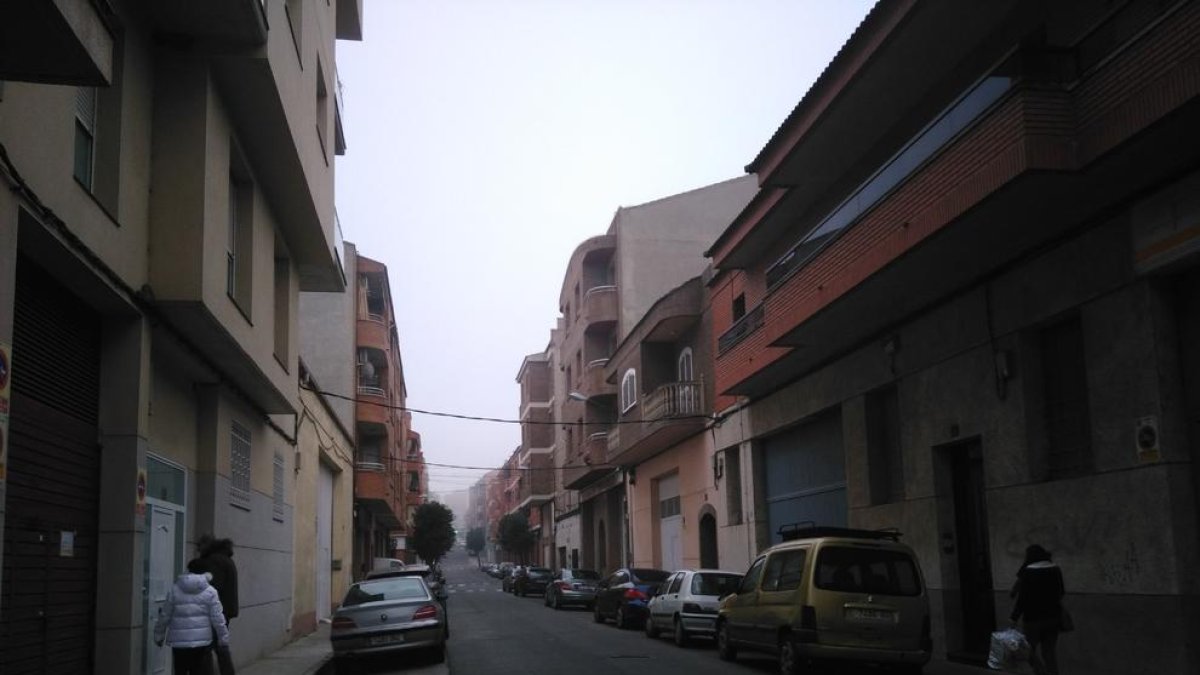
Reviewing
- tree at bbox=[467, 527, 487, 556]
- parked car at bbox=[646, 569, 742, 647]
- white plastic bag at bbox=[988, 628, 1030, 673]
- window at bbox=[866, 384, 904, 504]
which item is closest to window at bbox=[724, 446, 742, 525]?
parked car at bbox=[646, 569, 742, 647]

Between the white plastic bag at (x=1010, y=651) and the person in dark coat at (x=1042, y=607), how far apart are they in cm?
26

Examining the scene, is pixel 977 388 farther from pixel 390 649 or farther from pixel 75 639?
pixel 75 639

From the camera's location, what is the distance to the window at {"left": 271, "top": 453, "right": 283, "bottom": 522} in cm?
1873

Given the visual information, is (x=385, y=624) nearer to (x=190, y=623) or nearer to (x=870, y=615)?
(x=190, y=623)

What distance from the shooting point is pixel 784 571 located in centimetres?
1397

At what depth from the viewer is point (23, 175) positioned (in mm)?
7559

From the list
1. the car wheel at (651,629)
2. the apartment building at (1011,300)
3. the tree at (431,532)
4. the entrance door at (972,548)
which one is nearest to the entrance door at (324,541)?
the car wheel at (651,629)

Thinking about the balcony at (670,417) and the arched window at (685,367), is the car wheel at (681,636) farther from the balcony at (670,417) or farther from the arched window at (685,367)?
the arched window at (685,367)

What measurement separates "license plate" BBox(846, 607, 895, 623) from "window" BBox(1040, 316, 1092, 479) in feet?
9.63

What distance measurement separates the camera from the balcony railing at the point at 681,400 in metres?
28.7

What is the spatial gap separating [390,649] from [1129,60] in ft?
40.5

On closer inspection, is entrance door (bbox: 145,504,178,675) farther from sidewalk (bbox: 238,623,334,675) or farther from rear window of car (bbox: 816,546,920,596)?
rear window of car (bbox: 816,546,920,596)

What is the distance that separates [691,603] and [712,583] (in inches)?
27.8

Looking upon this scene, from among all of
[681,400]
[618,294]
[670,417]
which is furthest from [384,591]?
[618,294]
